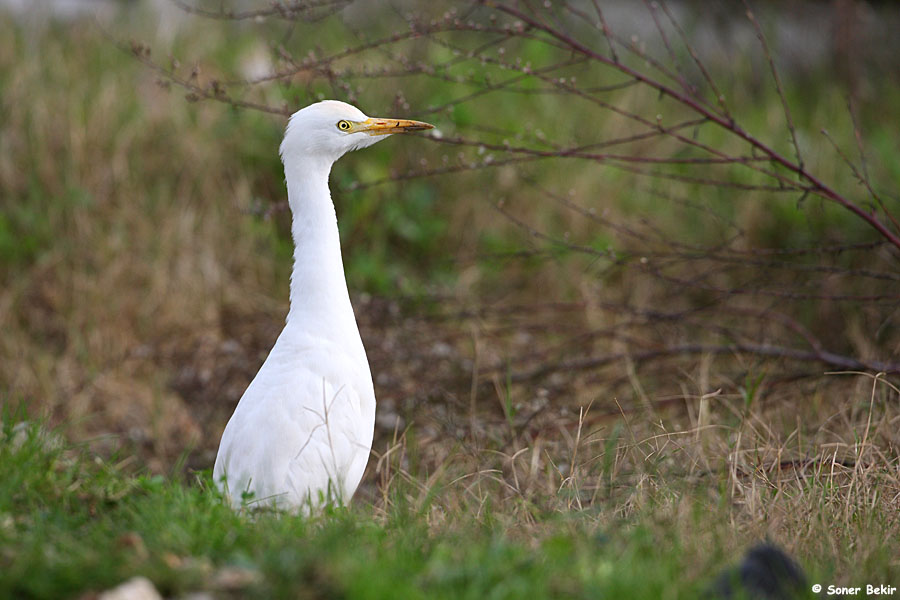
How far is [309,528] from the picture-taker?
302cm

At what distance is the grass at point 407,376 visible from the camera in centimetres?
270

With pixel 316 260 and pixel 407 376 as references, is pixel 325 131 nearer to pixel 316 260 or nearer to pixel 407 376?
pixel 316 260

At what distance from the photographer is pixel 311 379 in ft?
12.3

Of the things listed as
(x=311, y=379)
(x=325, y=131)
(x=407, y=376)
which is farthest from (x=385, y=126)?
(x=407, y=376)

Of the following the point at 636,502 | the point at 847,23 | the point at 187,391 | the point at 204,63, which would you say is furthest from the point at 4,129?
the point at 847,23

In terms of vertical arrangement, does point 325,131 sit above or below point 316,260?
above

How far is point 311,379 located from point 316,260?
509 millimetres

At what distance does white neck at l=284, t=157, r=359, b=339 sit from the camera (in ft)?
12.8

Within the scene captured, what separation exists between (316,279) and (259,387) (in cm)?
49

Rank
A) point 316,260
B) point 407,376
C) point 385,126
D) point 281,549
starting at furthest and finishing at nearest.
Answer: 1. point 407,376
2. point 385,126
3. point 316,260
4. point 281,549

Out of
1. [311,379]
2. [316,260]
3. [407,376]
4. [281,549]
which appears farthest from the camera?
[407,376]

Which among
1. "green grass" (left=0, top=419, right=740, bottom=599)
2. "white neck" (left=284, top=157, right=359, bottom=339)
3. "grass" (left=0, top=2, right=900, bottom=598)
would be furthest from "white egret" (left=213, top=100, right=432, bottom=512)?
"green grass" (left=0, top=419, right=740, bottom=599)

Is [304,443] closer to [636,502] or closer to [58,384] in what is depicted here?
[636,502]

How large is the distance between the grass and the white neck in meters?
0.60
